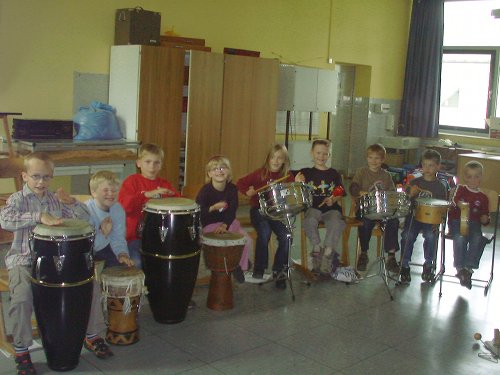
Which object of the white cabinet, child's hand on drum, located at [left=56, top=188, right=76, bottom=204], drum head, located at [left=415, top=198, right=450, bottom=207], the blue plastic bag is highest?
the white cabinet

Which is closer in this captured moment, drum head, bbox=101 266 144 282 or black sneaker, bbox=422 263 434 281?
drum head, bbox=101 266 144 282

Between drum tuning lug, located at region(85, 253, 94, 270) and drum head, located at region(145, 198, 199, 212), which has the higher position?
drum head, located at region(145, 198, 199, 212)

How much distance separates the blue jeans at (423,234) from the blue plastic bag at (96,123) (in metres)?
2.99

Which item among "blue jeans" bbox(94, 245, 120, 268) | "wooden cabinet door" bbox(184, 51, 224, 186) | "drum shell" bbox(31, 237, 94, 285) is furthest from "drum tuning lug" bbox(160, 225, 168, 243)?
"wooden cabinet door" bbox(184, 51, 224, 186)

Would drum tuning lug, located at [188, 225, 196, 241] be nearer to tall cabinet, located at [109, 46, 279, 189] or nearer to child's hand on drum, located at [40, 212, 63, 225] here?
child's hand on drum, located at [40, 212, 63, 225]

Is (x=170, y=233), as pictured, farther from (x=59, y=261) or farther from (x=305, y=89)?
(x=305, y=89)

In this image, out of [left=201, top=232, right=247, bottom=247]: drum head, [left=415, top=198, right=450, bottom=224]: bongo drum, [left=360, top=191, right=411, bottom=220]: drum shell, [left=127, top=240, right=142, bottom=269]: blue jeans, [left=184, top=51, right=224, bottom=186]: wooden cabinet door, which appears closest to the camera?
[left=127, top=240, right=142, bottom=269]: blue jeans

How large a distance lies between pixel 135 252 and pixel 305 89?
4.75 metres

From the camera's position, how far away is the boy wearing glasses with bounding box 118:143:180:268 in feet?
12.6

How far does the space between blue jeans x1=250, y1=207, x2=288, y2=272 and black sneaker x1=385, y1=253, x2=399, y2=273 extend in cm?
103

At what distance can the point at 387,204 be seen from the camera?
174 inches

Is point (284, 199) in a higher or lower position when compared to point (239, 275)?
higher

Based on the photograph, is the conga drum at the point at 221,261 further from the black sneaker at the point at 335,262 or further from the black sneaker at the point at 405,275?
the black sneaker at the point at 405,275

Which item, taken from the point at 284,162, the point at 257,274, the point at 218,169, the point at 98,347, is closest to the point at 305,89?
the point at 284,162
